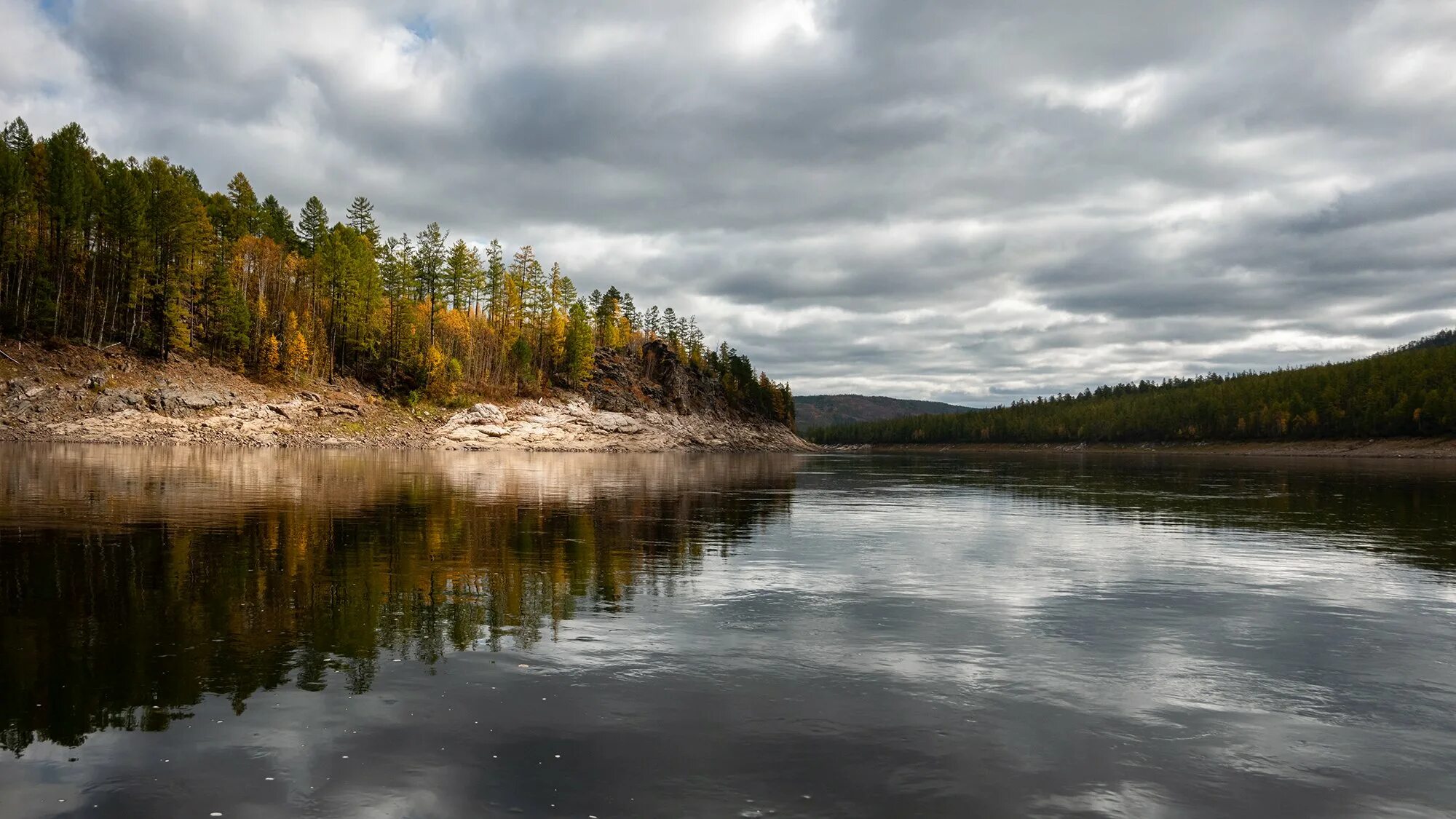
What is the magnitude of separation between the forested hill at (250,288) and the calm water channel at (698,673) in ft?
248

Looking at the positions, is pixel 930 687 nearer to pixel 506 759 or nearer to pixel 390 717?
pixel 506 759

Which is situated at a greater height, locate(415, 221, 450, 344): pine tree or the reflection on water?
locate(415, 221, 450, 344): pine tree

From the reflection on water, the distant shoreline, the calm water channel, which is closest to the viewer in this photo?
the calm water channel

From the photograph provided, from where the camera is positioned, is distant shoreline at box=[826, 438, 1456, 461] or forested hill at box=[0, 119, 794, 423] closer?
forested hill at box=[0, 119, 794, 423]

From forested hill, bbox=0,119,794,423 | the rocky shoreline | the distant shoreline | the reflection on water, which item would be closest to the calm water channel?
the reflection on water

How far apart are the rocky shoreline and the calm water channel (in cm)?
5970

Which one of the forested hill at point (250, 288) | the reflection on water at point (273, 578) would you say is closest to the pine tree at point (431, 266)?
the forested hill at point (250, 288)

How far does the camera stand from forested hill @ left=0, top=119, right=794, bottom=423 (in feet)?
272

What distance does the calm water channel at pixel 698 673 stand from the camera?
7.18 metres

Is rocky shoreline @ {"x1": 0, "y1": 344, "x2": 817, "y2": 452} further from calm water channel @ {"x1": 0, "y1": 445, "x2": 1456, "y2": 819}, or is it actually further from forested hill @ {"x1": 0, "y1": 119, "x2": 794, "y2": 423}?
calm water channel @ {"x1": 0, "y1": 445, "x2": 1456, "y2": 819}

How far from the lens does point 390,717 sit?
28.5ft

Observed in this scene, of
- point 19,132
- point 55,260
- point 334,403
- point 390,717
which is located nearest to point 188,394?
point 334,403

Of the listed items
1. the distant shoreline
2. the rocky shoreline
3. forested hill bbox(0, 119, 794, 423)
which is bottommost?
the distant shoreline

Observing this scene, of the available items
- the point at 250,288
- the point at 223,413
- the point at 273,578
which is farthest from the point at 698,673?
the point at 250,288
